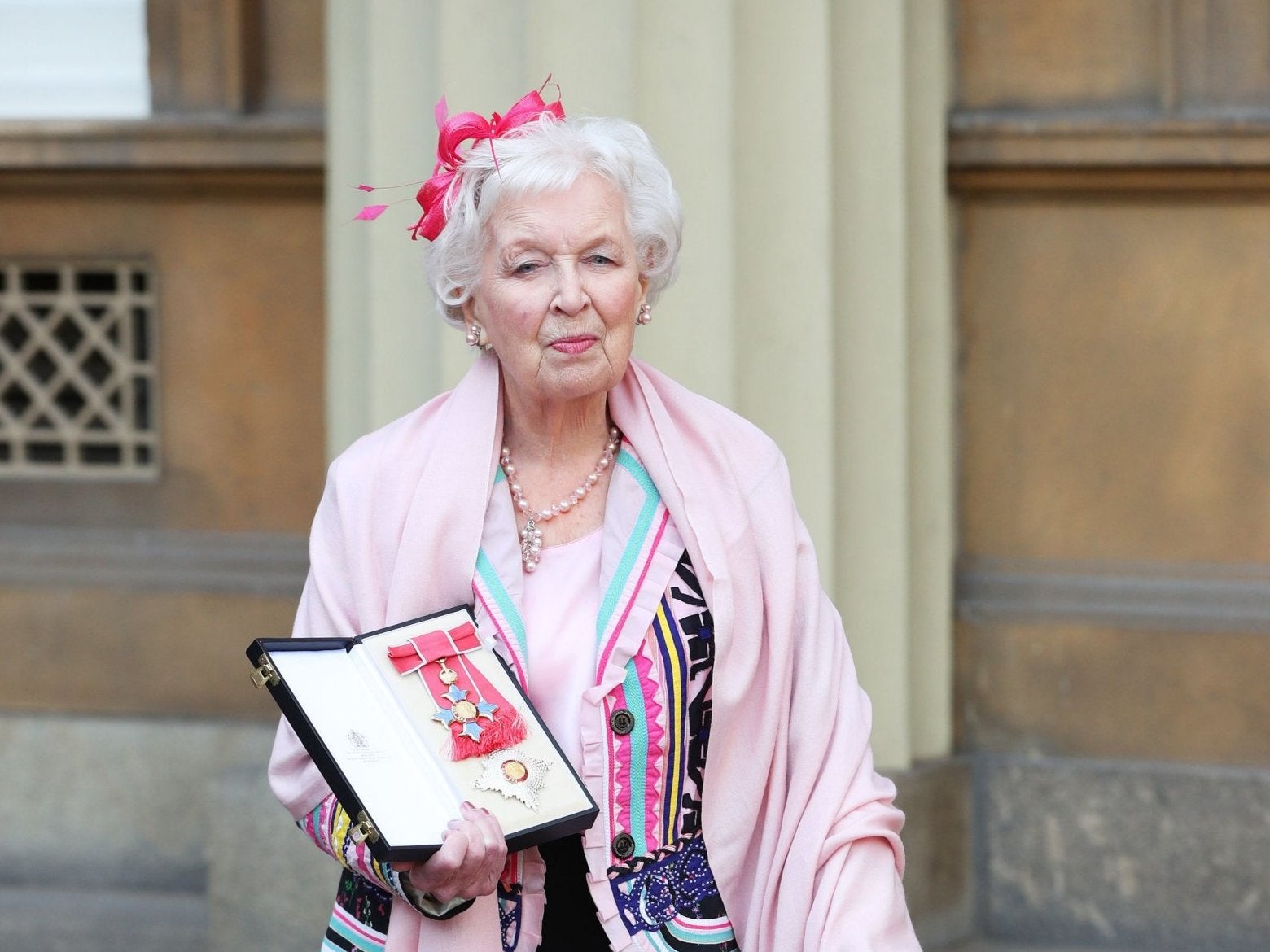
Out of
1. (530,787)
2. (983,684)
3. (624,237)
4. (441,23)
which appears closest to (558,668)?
(530,787)

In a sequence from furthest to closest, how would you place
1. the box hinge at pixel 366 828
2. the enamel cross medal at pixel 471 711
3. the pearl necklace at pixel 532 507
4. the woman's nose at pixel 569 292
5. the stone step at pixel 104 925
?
the stone step at pixel 104 925, the pearl necklace at pixel 532 507, the woman's nose at pixel 569 292, the enamel cross medal at pixel 471 711, the box hinge at pixel 366 828

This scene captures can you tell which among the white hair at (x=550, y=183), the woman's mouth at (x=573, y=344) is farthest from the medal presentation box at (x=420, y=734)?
the white hair at (x=550, y=183)

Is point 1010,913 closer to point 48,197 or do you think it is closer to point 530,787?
point 530,787

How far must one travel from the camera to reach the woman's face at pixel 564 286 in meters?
2.34

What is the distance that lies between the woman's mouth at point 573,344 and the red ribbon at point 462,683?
0.39 meters

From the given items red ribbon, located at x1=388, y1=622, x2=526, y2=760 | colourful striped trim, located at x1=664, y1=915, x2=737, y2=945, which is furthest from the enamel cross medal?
colourful striped trim, located at x1=664, y1=915, x2=737, y2=945

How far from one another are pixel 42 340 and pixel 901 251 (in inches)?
99.5

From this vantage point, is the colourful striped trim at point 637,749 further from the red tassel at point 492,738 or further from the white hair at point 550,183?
the white hair at point 550,183

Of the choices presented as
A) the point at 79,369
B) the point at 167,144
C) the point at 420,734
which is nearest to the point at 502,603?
the point at 420,734

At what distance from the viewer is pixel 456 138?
2.38m

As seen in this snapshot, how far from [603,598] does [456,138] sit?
668mm

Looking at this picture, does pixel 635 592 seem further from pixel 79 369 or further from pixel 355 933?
pixel 79 369

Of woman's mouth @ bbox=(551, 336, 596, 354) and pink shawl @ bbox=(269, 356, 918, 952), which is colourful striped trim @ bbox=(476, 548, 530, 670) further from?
woman's mouth @ bbox=(551, 336, 596, 354)

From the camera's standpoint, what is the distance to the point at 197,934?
15.5 feet
